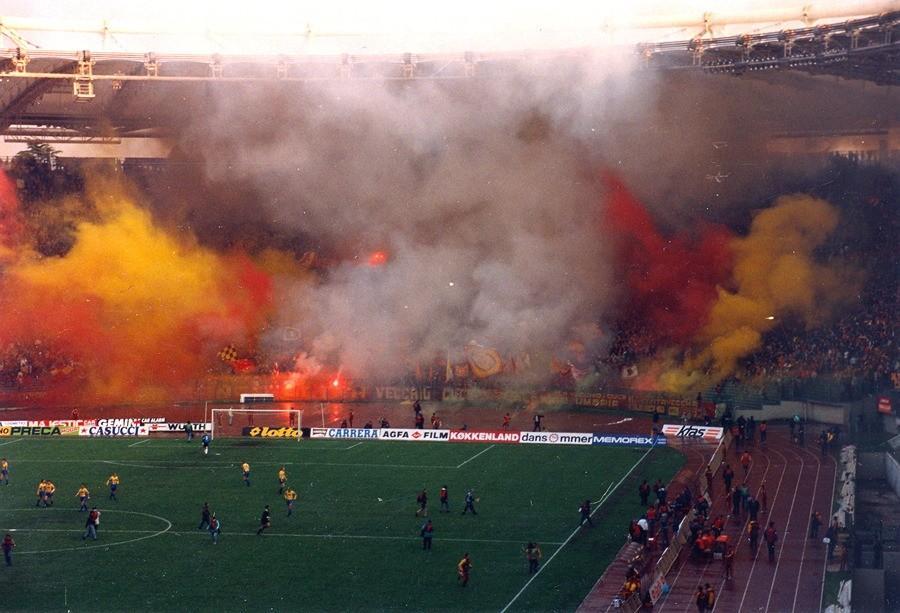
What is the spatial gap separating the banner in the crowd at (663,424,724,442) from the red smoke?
7.45m

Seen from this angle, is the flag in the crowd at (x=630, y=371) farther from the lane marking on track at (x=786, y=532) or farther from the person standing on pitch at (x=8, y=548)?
the person standing on pitch at (x=8, y=548)

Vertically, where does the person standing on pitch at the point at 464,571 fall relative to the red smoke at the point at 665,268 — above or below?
below

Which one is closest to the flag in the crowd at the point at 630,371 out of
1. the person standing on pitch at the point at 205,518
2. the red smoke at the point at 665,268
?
the red smoke at the point at 665,268

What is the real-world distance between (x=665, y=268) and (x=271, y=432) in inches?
739

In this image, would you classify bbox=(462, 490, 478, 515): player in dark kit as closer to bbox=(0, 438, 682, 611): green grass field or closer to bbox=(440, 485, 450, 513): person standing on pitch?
bbox=(0, 438, 682, 611): green grass field

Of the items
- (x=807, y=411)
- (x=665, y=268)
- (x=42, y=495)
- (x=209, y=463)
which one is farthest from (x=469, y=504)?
(x=665, y=268)

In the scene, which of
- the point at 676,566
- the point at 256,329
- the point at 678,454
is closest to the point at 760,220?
the point at 678,454

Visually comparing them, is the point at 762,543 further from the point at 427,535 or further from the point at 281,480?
the point at 281,480

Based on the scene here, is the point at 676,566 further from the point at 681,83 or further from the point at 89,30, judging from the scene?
the point at 89,30

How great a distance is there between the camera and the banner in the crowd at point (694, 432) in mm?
46750

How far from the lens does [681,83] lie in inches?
2143

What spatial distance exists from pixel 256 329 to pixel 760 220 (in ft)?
72.6

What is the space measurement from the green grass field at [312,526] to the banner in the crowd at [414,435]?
0.80 metres

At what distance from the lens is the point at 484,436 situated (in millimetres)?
48375
